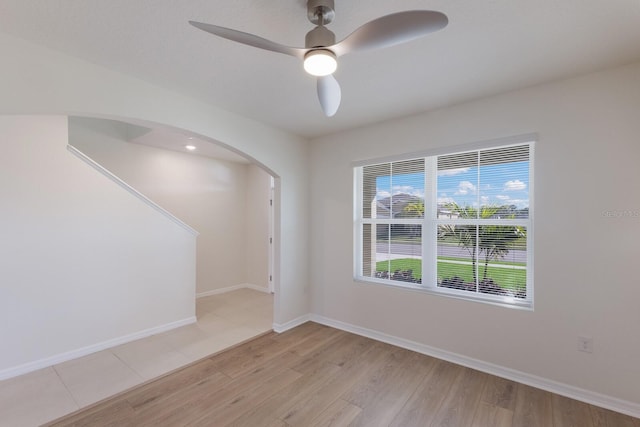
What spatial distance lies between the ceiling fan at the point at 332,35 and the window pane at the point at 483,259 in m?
2.13

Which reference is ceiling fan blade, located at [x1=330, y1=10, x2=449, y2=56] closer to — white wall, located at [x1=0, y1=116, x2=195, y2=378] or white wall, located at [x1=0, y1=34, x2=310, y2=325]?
white wall, located at [x1=0, y1=34, x2=310, y2=325]

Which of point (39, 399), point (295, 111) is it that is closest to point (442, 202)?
point (295, 111)

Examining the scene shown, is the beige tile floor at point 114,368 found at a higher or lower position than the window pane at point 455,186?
lower

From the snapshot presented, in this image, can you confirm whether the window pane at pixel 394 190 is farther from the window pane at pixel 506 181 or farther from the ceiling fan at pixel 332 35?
the ceiling fan at pixel 332 35

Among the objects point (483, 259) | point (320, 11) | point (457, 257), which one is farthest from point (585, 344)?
point (320, 11)

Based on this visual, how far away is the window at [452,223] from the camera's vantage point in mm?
2545

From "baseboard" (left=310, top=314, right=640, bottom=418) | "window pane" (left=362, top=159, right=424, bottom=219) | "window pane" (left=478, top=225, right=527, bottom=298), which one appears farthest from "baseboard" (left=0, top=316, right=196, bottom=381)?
"window pane" (left=478, top=225, right=527, bottom=298)

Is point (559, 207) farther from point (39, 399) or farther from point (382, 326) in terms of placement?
point (39, 399)

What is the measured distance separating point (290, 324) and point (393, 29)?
341 cm

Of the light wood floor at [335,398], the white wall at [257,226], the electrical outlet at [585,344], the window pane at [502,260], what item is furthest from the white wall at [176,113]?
the electrical outlet at [585,344]

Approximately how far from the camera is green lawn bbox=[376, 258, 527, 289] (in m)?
2.55

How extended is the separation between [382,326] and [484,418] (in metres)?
1.36

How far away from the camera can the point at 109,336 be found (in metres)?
3.08

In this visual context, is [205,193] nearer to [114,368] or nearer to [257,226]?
[257,226]
